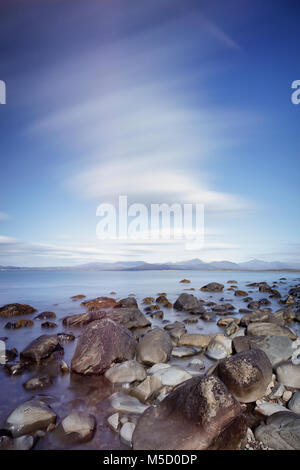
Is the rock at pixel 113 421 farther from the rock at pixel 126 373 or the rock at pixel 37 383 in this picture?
the rock at pixel 37 383

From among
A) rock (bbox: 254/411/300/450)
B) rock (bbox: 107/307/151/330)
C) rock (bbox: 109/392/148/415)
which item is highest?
rock (bbox: 254/411/300/450)

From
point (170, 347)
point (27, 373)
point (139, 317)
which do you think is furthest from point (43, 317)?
point (170, 347)

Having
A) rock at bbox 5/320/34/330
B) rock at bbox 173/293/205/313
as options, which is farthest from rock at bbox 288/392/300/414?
rock at bbox 5/320/34/330

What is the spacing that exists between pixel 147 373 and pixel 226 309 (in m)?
9.60

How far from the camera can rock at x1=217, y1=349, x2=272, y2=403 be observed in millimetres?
4777

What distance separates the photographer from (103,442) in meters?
3.75

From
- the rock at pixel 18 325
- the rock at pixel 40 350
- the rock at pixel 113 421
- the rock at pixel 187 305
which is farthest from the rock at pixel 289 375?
the rock at pixel 18 325

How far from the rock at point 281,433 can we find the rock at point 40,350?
5.38m

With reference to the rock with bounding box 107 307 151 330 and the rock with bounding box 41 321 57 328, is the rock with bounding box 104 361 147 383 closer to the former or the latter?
the rock with bounding box 107 307 151 330

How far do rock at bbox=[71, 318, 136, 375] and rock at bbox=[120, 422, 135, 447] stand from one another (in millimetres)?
2342

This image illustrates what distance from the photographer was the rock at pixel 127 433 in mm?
3719

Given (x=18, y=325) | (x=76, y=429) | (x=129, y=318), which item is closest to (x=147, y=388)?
(x=76, y=429)

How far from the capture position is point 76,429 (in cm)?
390
